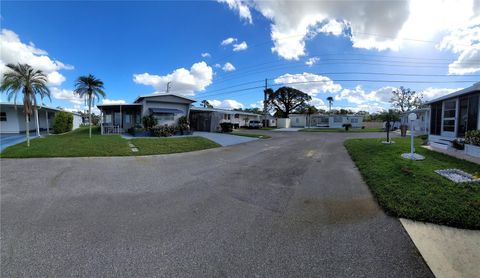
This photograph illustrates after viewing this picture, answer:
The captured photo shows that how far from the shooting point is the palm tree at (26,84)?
1098 centimetres

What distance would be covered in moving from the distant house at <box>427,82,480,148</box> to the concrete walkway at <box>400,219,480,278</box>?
29.1 ft

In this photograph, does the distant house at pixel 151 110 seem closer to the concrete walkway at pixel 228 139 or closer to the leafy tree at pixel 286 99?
the concrete walkway at pixel 228 139

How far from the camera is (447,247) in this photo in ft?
9.02

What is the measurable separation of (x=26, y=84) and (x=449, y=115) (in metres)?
21.9

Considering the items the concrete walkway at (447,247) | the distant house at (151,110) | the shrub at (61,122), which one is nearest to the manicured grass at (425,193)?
the concrete walkway at (447,247)

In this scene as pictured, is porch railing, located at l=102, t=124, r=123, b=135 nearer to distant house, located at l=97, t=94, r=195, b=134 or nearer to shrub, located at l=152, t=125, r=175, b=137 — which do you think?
distant house, located at l=97, t=94, r=195, b=134

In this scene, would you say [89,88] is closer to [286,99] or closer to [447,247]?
[447,247]

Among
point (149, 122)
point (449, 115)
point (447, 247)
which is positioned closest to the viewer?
point (447, 247)

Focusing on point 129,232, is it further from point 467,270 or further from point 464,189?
point 464,189

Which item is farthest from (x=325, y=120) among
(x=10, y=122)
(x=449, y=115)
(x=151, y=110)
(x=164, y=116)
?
(x=10, y=122)

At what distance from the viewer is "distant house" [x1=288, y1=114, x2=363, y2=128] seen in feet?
139

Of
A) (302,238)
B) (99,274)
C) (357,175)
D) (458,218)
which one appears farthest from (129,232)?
(357,175)

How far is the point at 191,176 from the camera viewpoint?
634 centimetres

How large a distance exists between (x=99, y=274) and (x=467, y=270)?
393cm
